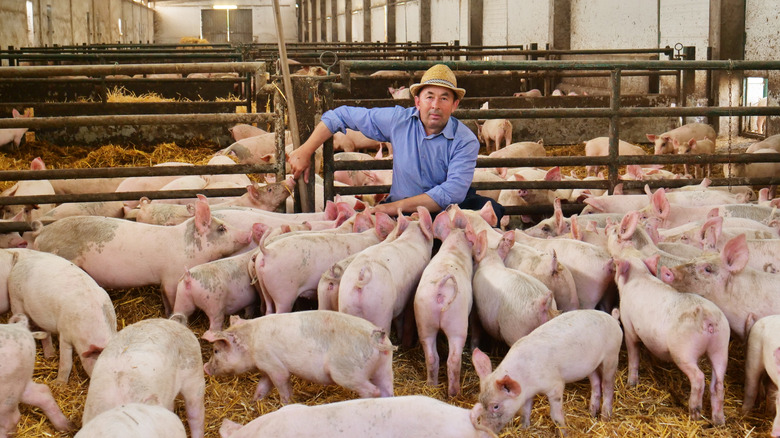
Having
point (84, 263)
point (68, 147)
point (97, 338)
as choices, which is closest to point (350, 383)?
point (97, 338)

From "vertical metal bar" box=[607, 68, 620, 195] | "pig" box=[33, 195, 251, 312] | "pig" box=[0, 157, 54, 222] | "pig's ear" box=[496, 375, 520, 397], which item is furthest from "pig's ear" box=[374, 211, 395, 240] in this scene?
"pig" box=[0, 157, 54, 222]

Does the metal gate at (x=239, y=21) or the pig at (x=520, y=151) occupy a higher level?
the metal gate at (x=239, y=21)

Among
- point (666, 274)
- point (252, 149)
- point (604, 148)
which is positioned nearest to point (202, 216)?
point (666, 274)

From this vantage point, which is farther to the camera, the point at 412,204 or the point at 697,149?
the point at 697,149

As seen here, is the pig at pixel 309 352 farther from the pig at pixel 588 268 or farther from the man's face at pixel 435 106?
the man's face at pixel 435 106

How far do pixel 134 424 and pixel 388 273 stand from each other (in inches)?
59.5

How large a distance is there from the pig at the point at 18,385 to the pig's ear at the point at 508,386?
1.67 metres

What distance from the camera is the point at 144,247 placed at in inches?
170

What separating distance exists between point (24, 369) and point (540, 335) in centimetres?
192

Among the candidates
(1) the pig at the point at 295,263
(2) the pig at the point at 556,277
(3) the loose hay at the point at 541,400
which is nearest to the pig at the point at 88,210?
(3) the loose hay at the point at 541,400

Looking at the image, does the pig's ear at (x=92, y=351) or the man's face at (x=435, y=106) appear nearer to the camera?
the pig's ear at (x=92, y=351)

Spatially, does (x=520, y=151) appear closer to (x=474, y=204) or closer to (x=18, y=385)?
(x=474, y=204)

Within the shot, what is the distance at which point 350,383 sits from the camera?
122 inches

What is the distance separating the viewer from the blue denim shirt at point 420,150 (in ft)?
15.4
